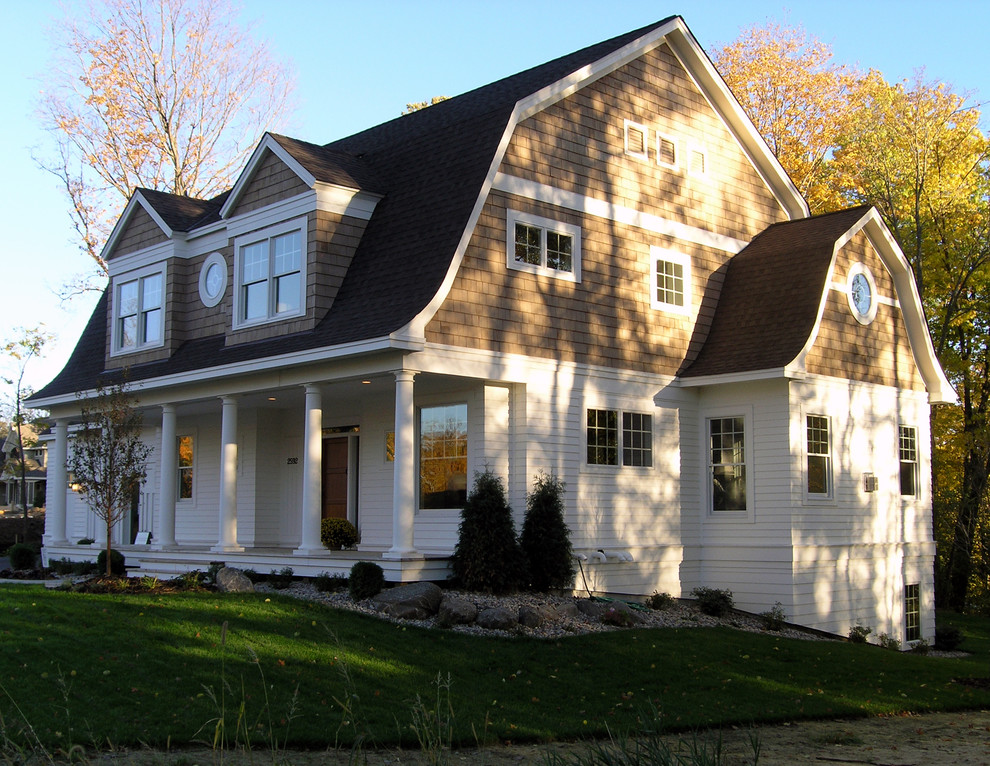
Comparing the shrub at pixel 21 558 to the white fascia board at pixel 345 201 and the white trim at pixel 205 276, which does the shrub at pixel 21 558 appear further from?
the white fascia board at pixel 345 201

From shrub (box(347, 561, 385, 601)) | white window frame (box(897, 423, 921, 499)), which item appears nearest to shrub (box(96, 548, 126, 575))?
shrub (box(347, 561, 385, 601))

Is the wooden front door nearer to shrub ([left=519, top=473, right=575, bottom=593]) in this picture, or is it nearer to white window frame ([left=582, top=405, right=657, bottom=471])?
shrub ([left=519, top=473, right=575, bottom=593])

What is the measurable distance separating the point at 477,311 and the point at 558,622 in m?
4.79

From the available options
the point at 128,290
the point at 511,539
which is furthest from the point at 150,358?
the point at 511,539

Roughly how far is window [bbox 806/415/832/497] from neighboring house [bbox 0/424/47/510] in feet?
106

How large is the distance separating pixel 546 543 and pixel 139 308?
10.5 m

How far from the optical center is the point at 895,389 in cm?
2062

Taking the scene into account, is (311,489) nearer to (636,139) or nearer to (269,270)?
(269,270)

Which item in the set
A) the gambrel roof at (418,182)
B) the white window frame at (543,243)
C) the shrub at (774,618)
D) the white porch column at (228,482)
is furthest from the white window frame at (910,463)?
the white porch column at (228,482)

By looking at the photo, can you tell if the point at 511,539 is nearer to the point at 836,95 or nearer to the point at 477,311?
the point at 477,311

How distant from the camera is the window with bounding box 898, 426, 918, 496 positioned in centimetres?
2084

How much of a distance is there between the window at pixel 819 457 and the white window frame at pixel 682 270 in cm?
302

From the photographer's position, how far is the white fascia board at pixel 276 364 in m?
14.7

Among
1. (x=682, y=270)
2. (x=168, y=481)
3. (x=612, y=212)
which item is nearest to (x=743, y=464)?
(x=682, y=270)
